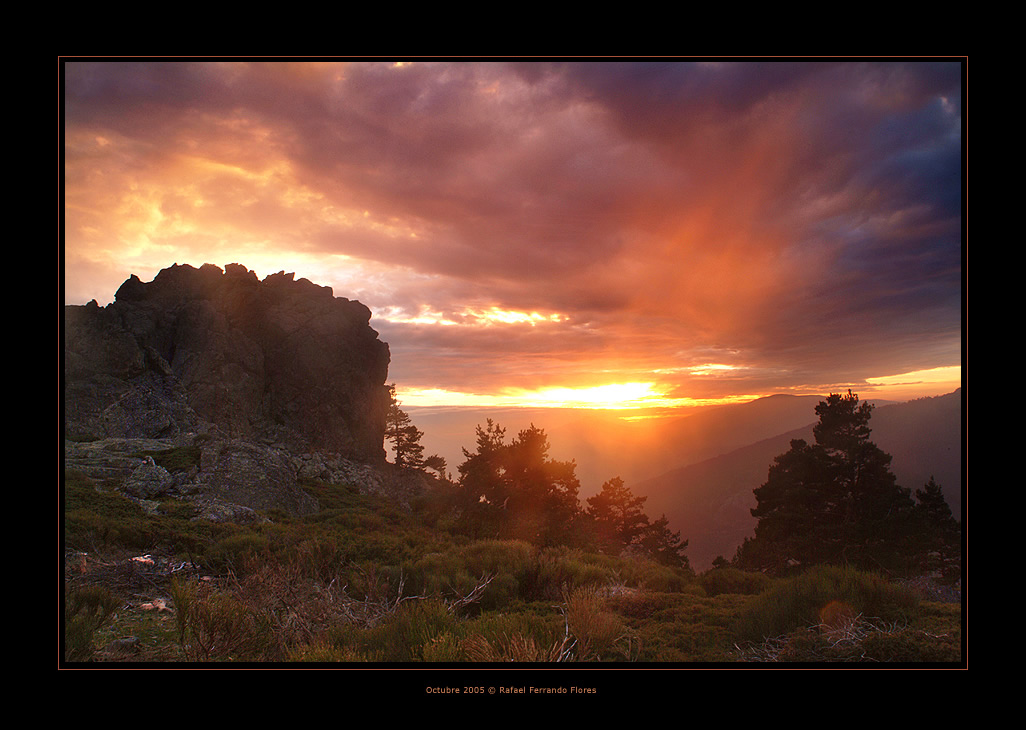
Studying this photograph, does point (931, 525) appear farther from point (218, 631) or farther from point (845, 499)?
point (218, 631)

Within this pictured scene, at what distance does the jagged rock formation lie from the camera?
922 inches

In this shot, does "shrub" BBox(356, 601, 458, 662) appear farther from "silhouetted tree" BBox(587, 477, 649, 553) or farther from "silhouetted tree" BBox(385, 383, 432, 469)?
"silhouetted tree" BBox(385, 383, 432, 469)

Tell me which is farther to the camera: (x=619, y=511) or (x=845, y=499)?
(x=619, y=511)

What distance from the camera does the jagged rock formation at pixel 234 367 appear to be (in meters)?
23.4

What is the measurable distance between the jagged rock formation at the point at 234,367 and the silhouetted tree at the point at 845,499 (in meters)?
21.7

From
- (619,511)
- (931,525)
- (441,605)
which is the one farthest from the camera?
(619,511)

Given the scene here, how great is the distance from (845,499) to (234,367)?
39662 mm

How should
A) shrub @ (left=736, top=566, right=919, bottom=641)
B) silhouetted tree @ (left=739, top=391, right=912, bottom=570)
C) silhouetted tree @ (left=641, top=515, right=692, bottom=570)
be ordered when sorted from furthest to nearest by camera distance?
silhouetted tree @ (left=641, top=515, right=692, bottom=570) → silhouetted tree @ (left=739, top=391, right=912, bottom=570) → shrub @ (left=736, top=566, right=919, bottom=641)

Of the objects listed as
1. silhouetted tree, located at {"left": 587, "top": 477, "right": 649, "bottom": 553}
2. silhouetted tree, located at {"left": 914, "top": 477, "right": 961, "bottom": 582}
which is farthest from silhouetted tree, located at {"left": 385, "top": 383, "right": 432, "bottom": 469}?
silhouetted tree, located at {"left": 914, "top": 477, "right": 961, "bottom": 582}

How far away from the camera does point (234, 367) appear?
3441 centimetres

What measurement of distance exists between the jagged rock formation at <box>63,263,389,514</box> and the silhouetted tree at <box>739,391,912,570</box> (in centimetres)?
2167

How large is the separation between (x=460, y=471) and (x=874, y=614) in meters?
13.1

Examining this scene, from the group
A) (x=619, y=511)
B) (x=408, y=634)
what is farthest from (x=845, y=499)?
(x=408, y=634)
